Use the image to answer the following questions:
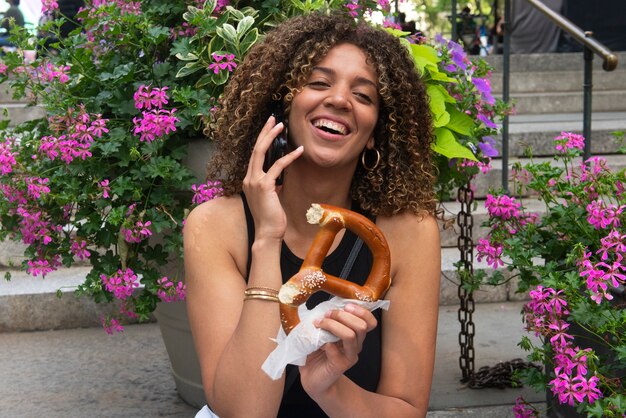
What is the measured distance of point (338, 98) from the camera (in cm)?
219

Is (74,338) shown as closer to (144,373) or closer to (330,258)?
(144,373)

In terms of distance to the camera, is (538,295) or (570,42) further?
(570,42)

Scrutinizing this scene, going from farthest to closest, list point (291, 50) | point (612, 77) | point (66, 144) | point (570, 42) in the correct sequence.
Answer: point (570, 42), point (612, 77), point (66, 144), point (291, 50)

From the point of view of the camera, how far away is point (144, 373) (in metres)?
3.90

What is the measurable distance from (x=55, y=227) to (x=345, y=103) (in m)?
1.42

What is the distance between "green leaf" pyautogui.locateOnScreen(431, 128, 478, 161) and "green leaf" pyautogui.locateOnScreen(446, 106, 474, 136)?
7cm

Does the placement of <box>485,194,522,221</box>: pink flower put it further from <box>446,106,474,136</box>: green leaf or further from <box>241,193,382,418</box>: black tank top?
<box>241,193,382,418</box>: black tank top

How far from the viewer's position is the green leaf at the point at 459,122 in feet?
9.99

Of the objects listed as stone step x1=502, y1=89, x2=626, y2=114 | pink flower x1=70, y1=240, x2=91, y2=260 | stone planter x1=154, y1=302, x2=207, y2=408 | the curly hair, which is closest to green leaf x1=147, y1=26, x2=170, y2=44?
the curly hair

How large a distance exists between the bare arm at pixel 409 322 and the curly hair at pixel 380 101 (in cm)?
8

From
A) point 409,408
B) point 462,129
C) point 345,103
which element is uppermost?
point 345,103

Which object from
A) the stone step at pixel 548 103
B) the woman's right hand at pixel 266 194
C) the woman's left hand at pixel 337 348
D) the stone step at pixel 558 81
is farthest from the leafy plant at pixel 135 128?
the stone step at pixel 558 81

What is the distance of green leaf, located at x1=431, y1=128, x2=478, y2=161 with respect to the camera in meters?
2.88

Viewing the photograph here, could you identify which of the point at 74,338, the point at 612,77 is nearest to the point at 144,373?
the point at 74,338
